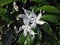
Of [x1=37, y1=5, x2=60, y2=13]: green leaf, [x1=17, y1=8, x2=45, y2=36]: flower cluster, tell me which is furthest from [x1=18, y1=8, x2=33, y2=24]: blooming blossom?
[x1=37, y1=5, x2=60, y2=13]: green leaf

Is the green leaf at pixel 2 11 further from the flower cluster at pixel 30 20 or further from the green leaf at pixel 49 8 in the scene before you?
the green leaf at pixel 49 8

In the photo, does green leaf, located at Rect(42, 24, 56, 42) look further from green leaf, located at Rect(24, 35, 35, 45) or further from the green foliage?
green leaf, located at Rect(24, 35, 35, 45)

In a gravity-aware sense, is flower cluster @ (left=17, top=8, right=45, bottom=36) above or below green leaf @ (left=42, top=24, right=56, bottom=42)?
above

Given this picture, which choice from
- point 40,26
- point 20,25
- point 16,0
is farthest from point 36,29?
point 16,0

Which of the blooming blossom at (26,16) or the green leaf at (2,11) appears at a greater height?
the green leaf at (2,11)

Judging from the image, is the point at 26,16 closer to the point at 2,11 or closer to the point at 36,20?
the point at 36,20

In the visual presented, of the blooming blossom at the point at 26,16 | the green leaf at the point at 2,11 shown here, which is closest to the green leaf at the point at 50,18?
→ the blooming blossom at the point at 26,16

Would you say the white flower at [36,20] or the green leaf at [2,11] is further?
the green leaf at [2,11]

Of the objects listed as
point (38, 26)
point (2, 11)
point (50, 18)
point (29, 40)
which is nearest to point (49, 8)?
point (50, 18)

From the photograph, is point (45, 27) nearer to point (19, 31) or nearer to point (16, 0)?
point (19, 31)

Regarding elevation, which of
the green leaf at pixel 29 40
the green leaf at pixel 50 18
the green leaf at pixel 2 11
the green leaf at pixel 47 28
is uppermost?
the green leaf at pixel 2 11

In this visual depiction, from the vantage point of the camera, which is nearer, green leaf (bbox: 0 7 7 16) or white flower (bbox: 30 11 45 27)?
white flower (bbox: 30 11 45 27)
